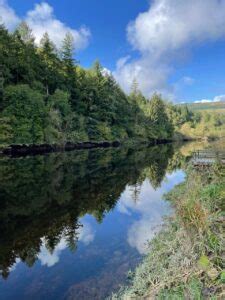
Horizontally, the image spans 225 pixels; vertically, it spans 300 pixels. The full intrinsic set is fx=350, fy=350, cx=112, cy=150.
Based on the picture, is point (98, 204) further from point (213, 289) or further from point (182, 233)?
point (213, 289)

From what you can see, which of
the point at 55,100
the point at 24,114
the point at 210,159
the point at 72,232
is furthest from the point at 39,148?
the point at 72,232

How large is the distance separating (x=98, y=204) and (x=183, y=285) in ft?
34.8

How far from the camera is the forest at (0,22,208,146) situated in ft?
150

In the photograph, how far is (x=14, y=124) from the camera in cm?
4431

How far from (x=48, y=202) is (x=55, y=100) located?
4131 centimetres

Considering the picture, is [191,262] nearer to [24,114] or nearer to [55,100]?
[24,114]

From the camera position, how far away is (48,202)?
15383mm

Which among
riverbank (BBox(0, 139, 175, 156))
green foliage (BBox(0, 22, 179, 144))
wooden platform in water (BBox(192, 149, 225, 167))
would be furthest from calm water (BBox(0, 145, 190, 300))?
green foliage (BBox(0, 22, 179, 144))

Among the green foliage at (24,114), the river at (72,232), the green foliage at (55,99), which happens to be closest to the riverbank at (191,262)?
the river at (72,232)

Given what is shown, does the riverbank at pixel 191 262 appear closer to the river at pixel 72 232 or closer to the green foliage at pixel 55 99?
the river at pixel 72 232

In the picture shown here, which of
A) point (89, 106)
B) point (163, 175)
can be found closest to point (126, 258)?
point (163, 175)

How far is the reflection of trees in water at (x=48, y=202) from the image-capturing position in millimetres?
10016

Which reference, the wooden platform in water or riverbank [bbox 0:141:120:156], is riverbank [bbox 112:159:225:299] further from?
riverbank [bbox 0:141:120:156]

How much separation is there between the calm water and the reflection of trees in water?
0.03 meters
